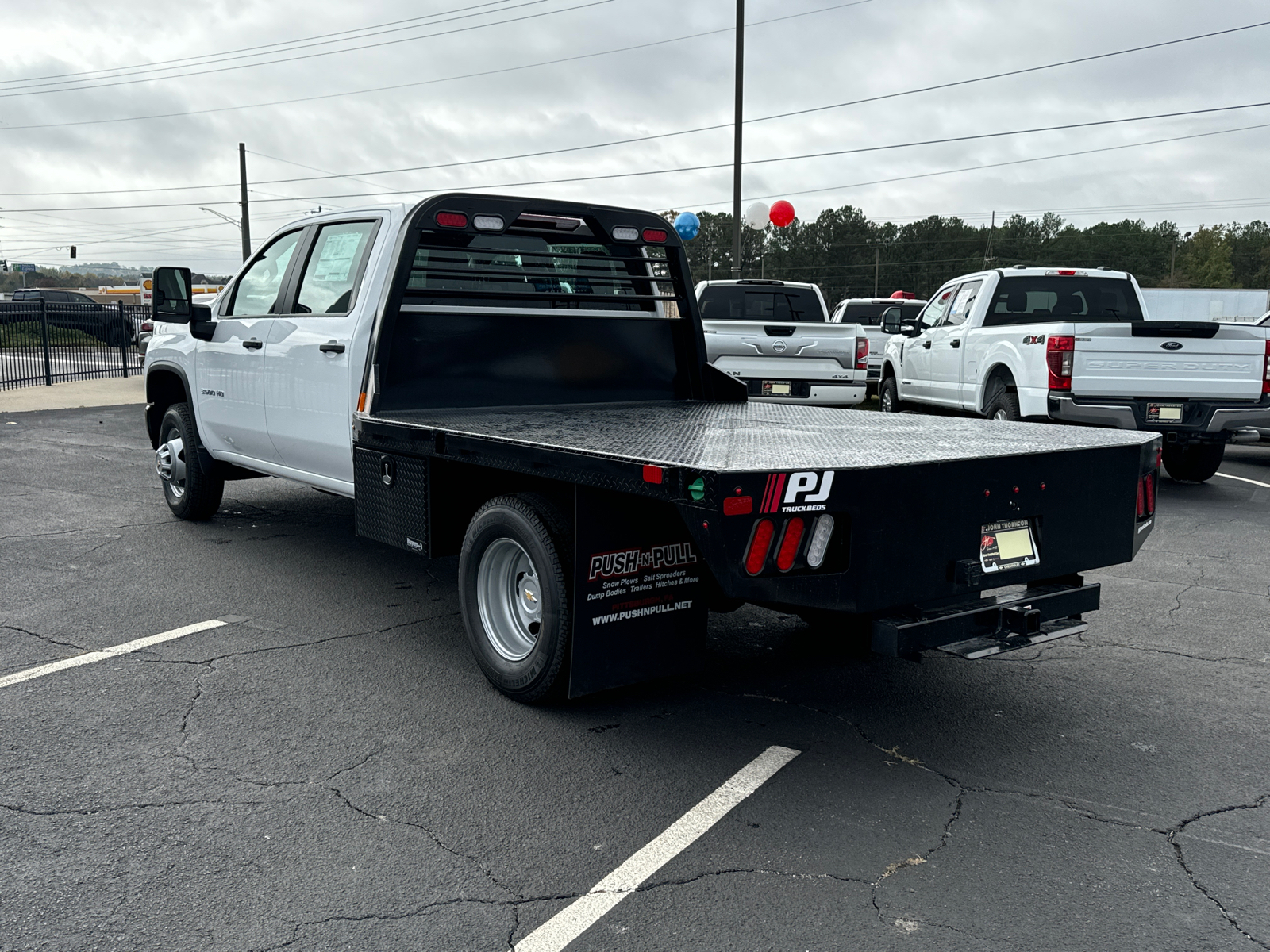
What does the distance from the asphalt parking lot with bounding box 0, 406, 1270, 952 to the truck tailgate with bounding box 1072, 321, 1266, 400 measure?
3.66m

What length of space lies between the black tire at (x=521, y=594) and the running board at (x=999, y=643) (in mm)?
1439

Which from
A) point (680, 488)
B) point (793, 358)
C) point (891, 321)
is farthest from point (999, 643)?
point (891, 321)

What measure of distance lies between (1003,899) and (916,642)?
99cm

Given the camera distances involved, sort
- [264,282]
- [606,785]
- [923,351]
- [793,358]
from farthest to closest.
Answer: [923,351] → [793,358] → [264,282] → [606,785]

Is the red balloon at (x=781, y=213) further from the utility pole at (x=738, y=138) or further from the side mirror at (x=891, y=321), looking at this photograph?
the side mirror at (x=891, y=321)

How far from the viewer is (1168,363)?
31.1 ft

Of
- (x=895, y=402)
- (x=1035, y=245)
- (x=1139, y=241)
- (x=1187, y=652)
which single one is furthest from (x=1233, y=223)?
(x=1187, y=652)

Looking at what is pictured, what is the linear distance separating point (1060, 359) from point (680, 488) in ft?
23.7

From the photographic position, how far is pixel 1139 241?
102 m

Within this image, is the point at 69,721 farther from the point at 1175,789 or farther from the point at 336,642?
the point at 1175,789

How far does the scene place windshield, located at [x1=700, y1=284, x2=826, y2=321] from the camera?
567 inches

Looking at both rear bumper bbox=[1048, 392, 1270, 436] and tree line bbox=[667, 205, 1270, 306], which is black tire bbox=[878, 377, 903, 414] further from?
tree line bbox=[667, 205, 1270, 306]

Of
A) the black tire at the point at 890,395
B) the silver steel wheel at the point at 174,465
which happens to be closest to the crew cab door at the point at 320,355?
the silver steel wheel at the point at 174,465

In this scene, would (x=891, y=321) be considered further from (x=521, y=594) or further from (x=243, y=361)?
(x=521, y=594)
